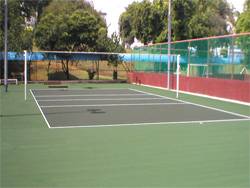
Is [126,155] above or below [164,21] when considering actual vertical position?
below

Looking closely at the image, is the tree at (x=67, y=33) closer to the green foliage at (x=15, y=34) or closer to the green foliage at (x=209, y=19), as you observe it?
the green foliage at (x=15, y=34)

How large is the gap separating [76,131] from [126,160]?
3.58 metres

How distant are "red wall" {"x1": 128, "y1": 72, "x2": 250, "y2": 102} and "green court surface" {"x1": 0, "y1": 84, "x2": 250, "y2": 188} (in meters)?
7.14

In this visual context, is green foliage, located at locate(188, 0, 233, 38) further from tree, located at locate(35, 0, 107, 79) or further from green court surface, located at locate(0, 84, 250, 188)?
green court surface, located at locate(0, 84, 250, 188)

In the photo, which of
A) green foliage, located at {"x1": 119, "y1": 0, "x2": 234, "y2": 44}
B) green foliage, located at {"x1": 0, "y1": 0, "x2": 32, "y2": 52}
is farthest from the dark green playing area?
green foliage, located at {"x1": 119, "y1": 0, "x2": 234, "y2": 44}

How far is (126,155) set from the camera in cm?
862

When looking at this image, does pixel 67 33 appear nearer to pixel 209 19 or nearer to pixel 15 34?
pixel 15 34

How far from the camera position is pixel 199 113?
15.7 metres

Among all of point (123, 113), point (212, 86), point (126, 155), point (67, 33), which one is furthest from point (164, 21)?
point (126, 155)

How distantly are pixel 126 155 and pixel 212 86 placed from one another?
14961 millimetres

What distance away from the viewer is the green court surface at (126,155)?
6867mm

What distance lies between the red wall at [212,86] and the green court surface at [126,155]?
7.14m

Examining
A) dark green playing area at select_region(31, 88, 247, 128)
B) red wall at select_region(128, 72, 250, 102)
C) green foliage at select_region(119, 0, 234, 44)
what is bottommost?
dark green playing area at select_region(31, 88, 247, 128)

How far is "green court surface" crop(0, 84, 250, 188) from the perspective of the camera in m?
6.87
